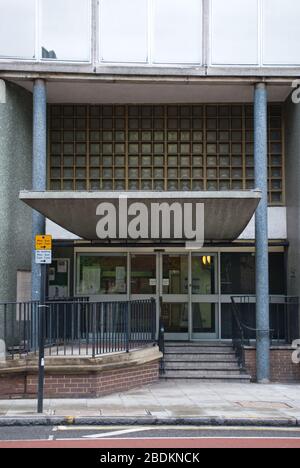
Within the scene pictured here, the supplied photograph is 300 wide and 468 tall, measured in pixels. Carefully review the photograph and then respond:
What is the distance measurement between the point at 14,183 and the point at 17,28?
129 inches

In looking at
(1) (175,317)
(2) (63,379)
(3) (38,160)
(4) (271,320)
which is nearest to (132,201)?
(3) (38,160)

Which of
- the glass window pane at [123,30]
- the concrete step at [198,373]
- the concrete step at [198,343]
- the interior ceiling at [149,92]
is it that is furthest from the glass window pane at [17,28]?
the concrete step at [198,373]

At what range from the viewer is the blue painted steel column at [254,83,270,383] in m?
14.1

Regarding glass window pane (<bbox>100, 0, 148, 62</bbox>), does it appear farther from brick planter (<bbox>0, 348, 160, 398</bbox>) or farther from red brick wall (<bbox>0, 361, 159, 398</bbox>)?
red brick wall (<bbox>0, 361, 159, 398</bbox>)

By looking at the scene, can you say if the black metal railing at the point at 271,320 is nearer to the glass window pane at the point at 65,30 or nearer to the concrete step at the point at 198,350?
the concrete step at the point at 198,350

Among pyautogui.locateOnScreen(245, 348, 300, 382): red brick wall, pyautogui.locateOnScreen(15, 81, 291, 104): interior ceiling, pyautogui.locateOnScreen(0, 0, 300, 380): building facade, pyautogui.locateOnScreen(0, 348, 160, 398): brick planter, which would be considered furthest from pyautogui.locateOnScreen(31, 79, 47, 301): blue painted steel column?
pyautogui.locateOnScreen(245, 348, 300, 382): red brick wall

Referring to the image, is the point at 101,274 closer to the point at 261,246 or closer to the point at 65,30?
the point at 261,246

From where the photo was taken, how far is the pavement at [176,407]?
387 inches

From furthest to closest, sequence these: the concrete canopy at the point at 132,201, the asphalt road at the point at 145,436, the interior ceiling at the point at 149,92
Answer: the interior ceiling at the point at 149,92 → the concrete canopy at the point at 132,201 → the asphalt road at the point at 145,436

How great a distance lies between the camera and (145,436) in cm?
896

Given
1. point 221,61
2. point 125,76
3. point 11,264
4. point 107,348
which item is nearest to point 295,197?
point 221,61

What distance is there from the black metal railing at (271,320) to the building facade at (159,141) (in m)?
0.14

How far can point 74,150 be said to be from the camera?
52.5 ft

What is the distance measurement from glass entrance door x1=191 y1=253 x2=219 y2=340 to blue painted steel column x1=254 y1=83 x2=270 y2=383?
1.88m
